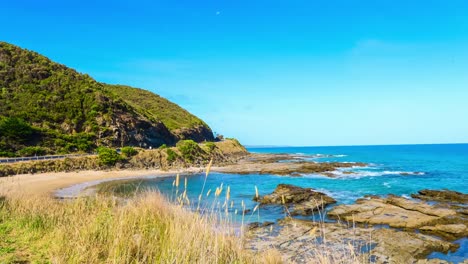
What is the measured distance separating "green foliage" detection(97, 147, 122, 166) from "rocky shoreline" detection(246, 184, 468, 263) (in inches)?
1072

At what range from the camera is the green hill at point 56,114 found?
42.6 meters

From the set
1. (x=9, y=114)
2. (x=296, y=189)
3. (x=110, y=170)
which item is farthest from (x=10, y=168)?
(x=296, y=189)

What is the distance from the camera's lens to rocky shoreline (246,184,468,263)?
10.7 m

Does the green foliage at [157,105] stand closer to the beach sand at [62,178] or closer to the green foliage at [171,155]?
the green foliage at [171,155]

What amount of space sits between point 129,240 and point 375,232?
12.5m

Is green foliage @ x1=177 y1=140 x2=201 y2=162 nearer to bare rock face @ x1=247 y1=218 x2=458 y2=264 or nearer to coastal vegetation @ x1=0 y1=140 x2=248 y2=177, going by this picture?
coastal vegetation @ x1=0 y1=140 x2=248 y2=177

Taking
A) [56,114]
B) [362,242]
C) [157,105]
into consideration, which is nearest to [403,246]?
[362,242]

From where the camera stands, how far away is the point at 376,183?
34500 mm

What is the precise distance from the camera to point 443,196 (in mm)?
25016

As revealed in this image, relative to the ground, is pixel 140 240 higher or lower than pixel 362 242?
higher

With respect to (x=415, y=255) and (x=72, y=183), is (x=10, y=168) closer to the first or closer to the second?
(x=72, y=183)

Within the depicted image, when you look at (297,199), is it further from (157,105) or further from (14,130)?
(157,105)

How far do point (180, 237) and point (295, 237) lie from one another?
9169mm

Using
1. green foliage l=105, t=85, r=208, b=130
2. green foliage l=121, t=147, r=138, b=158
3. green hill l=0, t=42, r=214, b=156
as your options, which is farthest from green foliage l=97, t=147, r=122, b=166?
green foliage l=105, t=85, r=208, b=130
